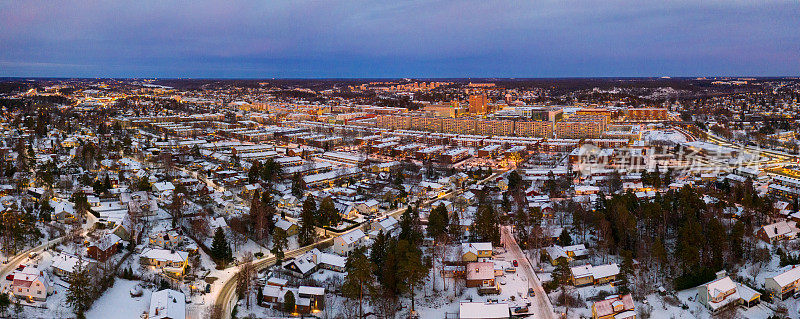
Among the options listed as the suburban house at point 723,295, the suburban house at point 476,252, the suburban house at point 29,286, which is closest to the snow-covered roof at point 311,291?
the suburban house at point 476,252

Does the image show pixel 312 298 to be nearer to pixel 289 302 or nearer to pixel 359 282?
pixel 289 302

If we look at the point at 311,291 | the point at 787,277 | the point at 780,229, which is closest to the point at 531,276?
the point at 311,291

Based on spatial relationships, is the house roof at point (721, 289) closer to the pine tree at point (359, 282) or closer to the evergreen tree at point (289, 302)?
the pine tree at point (359, 282)

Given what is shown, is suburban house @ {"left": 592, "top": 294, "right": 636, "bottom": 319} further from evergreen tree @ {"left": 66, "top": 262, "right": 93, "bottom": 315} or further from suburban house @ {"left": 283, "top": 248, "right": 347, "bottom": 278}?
evergreen tree @ {"left": 66, "top": 262, "right": 93, "bottom": 315}

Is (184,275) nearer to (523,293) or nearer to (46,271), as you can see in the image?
(46,271)

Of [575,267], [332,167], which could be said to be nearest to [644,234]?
[575,267]

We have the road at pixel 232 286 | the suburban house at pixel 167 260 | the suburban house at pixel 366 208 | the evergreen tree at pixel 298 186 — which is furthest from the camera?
the evergreen tree at pixel 298 186
